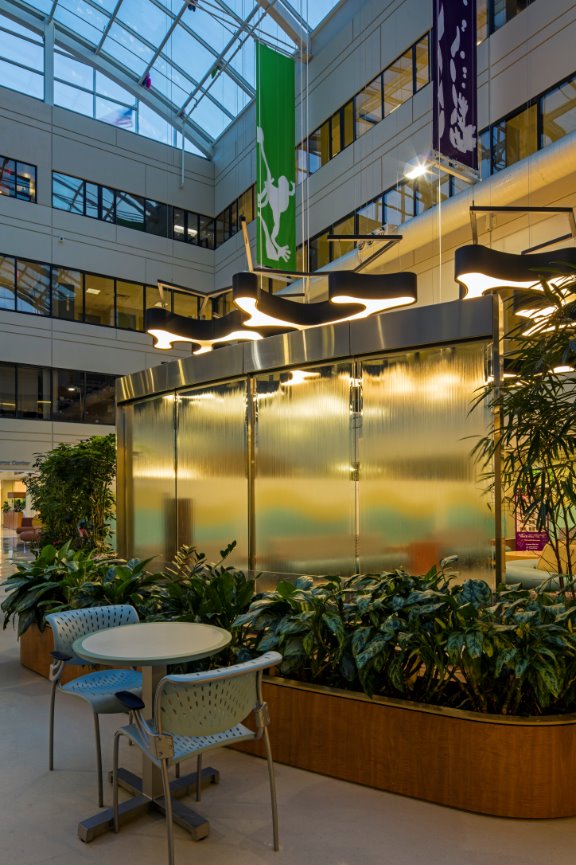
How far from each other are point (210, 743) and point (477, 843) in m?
1.24

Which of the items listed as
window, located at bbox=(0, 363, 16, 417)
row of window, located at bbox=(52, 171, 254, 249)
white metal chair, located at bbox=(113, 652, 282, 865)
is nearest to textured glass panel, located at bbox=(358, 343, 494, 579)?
white metal chair, located at bbox=(113, 652, 282, 865)

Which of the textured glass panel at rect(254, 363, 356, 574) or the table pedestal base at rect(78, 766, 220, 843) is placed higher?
the textured glass panel at rect(254, 363, 356, 574)

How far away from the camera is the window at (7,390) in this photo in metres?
19.9

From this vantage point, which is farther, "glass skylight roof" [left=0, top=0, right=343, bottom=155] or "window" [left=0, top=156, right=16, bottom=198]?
"window" [left=0, top=156, right=16, bottom=198]

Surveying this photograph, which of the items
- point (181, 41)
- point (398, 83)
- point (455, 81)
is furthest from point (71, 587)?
point (181, 41)

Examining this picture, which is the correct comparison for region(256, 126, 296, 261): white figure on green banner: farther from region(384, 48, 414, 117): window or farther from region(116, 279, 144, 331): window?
region(116, 279, 144, 331): window

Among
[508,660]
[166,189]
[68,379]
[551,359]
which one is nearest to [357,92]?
[166,189]

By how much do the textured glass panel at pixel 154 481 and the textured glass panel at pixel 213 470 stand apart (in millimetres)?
206

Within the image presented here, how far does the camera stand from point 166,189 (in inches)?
930

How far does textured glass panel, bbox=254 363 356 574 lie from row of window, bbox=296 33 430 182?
993 cm

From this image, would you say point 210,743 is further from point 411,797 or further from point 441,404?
point 441,404

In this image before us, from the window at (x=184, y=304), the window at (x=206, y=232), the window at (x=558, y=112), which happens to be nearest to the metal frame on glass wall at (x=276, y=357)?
the window at (x=558, y=112)

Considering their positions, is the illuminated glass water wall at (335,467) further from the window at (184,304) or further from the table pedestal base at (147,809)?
the window at (184,304)

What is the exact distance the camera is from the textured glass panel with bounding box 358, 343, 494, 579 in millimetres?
5039
